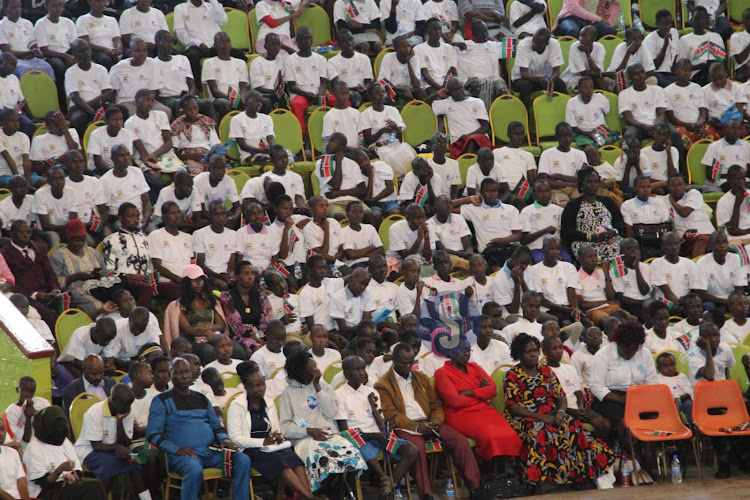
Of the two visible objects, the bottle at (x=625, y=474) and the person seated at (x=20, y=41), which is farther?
the person seated at (x=20, y=41)

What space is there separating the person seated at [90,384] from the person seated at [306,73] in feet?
17.2

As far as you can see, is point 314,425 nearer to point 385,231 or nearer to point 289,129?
point 385,231

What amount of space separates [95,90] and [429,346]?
499 centimetres

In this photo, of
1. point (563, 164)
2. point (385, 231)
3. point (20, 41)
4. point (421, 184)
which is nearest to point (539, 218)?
point (563, 164)

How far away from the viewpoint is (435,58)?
44.3ft

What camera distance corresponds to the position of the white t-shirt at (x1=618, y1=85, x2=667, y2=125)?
13070mm

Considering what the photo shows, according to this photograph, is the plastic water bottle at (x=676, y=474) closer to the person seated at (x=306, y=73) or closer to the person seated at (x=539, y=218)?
the person seated at (x=539, y=218)

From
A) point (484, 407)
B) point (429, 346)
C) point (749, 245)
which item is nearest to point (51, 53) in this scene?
point (429, 346)

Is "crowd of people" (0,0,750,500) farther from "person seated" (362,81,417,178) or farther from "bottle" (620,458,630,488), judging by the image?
"bottle" (620,458,630,488)

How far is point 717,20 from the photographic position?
571 inches

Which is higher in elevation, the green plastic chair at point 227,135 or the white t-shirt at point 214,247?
the green plastic chair at point 227,135

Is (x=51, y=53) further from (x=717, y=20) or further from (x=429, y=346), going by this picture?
(x=717, y=20)

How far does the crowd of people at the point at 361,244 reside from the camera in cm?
840

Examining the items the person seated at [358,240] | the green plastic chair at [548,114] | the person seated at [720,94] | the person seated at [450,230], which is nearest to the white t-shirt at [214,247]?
the person seated at [358,240]
